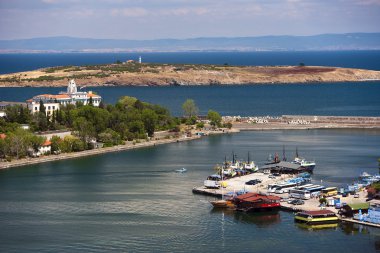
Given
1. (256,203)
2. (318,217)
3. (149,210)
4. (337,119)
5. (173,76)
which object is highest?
(173,76)

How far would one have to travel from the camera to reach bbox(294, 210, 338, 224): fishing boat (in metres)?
25.2

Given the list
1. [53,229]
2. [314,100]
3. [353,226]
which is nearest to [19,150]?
[53,229]

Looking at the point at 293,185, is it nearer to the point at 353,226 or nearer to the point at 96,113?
the point at 353,226

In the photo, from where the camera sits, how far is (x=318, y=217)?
25.3 meters

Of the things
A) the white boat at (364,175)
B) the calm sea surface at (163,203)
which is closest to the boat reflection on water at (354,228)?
the calm sea surface at (163,203)

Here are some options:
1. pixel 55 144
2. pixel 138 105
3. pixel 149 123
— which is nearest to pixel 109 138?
pixel 55 144

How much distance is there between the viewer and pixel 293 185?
100 ft

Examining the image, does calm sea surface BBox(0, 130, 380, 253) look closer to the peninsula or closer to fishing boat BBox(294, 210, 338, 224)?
fishing boat BBox(294, 210, 338, 224)

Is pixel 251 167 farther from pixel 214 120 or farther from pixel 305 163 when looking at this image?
pixel 214 120

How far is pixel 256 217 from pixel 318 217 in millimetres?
2330

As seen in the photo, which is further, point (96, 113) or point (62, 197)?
point (96, 113)

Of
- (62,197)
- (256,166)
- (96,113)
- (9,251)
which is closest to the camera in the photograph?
(9,251)

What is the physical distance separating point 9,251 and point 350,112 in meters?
43.8

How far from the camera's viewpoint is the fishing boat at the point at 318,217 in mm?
25234
